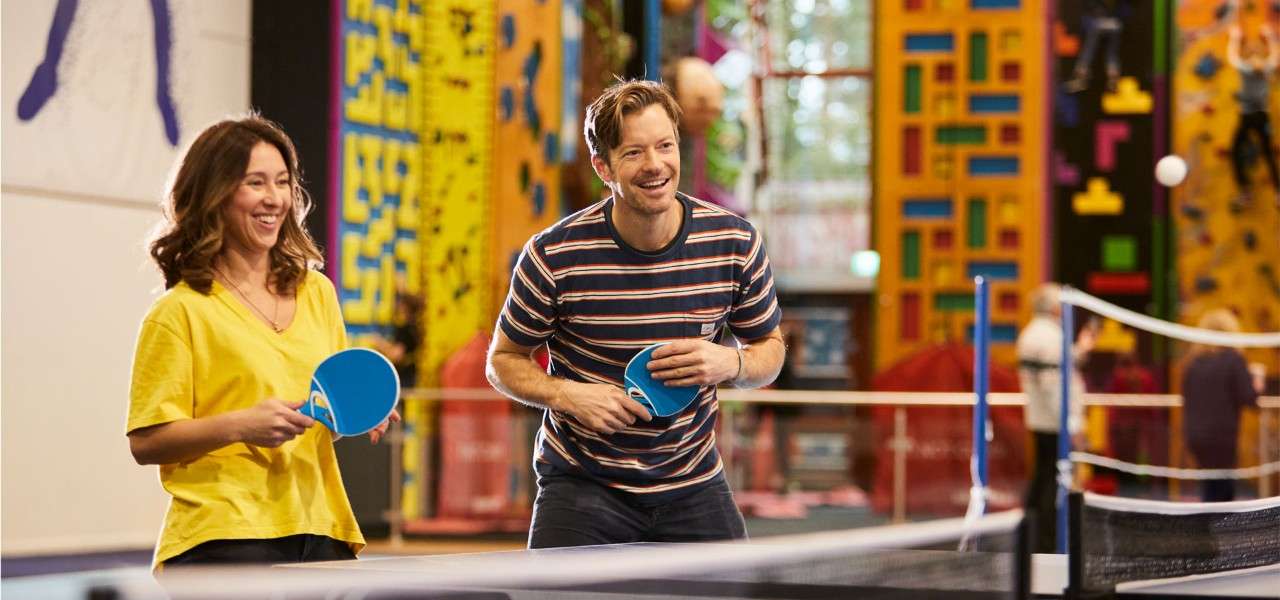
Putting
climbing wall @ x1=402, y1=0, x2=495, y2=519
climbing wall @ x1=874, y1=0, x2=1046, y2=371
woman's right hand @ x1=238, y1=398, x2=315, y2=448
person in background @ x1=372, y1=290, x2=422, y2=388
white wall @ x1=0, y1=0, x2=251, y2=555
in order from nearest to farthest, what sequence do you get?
1. woman's right hand @ x1=238, y1=398, x2=315, y2=448
2. white wall @ x1=0, y1=0, x2=251, y2=555
3. person in background @ x1=372, y1=290, x2=422, y2=388
4. climbing wall @ x1=402, y1=0, x2=495, y2=519
5. climbing wall @ x1=874, y1=0, x2=1046, y2=371

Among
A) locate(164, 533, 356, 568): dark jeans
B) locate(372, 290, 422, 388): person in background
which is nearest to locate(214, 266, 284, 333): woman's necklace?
locate(164, 533, 356, 568): dark jeans

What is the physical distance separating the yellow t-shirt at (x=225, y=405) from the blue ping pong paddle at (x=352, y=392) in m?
0.09

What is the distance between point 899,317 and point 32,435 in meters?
7.57

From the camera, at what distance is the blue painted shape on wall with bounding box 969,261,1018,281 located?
1334cm

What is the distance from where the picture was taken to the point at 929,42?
44.4ft

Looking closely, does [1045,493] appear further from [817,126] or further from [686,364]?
[817,126]

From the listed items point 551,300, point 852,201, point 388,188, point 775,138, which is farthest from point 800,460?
point 852,201

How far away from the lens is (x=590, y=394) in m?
3.33

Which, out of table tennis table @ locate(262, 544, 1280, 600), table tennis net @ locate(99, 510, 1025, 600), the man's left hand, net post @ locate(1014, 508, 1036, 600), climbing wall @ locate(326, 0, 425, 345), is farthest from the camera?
climbing wall @ locate(326, 0, 425, 345)

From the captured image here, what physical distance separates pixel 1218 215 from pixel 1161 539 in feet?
35.3

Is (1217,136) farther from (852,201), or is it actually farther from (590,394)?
Result: (590,394)

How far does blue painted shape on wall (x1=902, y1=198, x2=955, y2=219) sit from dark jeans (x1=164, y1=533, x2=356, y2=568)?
428 inches

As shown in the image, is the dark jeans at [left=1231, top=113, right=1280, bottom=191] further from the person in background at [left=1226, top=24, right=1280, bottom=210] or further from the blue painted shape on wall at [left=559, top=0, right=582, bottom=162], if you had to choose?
the blue painted shape on wall at [left=559, top=0, right=582, bottom=162]

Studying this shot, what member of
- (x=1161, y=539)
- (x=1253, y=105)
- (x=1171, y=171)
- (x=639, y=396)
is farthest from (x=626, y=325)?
(x=1253, y=105)
